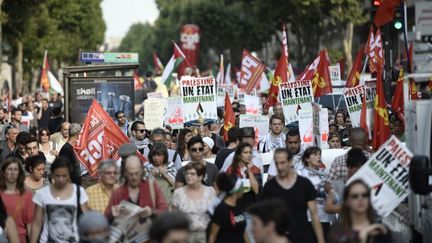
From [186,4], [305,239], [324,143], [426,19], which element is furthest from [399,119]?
[186,4]

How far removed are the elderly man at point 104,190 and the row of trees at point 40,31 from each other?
33.3m

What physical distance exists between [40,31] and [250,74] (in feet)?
122

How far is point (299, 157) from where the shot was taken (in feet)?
42.9

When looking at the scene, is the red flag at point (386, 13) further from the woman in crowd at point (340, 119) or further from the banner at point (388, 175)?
the banner at point (388, 175)

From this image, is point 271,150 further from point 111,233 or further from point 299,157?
point 111,233

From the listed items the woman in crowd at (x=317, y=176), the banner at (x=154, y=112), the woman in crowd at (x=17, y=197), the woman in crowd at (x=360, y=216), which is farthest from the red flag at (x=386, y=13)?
the woman in crowd at (x=360, y=216)

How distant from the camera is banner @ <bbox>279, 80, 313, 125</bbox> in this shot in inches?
796

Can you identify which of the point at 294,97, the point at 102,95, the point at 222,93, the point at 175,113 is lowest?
the point at 175,113

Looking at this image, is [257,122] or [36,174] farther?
[257,122]

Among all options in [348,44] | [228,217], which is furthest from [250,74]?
[348,44]

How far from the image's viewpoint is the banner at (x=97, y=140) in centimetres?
1574

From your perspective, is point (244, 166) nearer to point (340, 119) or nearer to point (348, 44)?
point (340, 119)

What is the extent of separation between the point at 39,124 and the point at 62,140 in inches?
409

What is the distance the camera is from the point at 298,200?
1086 centimetres
